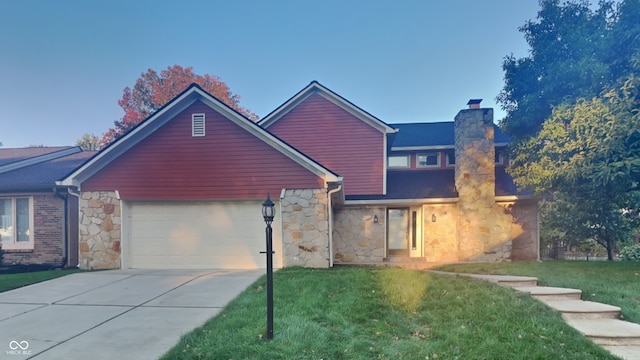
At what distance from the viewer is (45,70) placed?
611 inches

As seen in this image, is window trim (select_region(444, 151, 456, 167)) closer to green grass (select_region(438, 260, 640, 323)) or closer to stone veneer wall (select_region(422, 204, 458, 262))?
stone veneer wall (select_region(422, 204, 458, 262))

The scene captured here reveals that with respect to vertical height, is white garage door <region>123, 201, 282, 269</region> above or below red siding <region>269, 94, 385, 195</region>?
below

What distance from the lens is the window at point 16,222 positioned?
1052 centimetres

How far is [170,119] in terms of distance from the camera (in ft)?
30.6

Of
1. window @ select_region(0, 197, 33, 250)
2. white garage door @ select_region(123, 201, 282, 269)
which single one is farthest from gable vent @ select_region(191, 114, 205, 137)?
window @ select_region(0, 197, 33, 250)

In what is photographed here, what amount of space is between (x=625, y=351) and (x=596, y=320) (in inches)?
37.2

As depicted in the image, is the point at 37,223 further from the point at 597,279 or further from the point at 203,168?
the point at 597,279

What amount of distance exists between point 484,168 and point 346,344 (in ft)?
32.7

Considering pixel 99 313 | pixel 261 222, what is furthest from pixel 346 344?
pixel 261 222

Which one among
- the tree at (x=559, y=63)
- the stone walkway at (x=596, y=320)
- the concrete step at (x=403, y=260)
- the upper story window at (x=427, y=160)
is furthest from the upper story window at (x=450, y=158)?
the stone walkway at (x=596, y=320)

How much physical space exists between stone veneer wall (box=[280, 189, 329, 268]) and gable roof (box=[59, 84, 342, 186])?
73cm

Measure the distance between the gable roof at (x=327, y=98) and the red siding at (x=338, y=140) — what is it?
15 cm

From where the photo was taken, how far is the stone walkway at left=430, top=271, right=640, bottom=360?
13.1 ft

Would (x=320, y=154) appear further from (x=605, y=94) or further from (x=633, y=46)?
(x=633, y=46)
